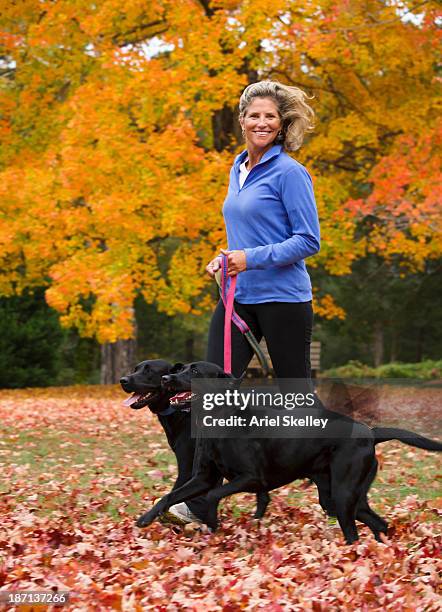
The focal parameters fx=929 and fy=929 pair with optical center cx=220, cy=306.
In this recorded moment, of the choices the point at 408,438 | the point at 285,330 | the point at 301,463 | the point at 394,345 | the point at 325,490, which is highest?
the point at 285,330

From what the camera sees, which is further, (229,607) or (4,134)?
(4,134)

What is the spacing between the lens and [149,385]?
5.12 metres

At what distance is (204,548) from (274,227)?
5.47 feet

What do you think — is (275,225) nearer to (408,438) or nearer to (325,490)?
(408,438)

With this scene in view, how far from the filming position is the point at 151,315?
109 feet

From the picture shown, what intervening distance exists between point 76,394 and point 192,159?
20.1ft

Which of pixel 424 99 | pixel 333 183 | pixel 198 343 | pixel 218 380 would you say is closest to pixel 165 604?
pixel 218 380

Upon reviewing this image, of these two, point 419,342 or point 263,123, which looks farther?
point 419,342

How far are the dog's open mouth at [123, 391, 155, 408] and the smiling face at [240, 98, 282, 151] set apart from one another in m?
1.47

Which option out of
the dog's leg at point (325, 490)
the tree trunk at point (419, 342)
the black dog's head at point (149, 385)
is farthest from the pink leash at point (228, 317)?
the tree trunk at point (419, 342)

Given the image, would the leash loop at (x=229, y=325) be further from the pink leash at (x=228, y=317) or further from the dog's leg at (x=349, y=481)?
the dog's leg at (x=349, y=481)

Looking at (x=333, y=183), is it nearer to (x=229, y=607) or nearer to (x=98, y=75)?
(x=98, y=75)

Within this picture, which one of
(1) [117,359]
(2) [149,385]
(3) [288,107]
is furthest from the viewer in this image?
(1) [117,359]

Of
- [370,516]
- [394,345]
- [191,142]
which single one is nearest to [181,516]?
[370,516]
